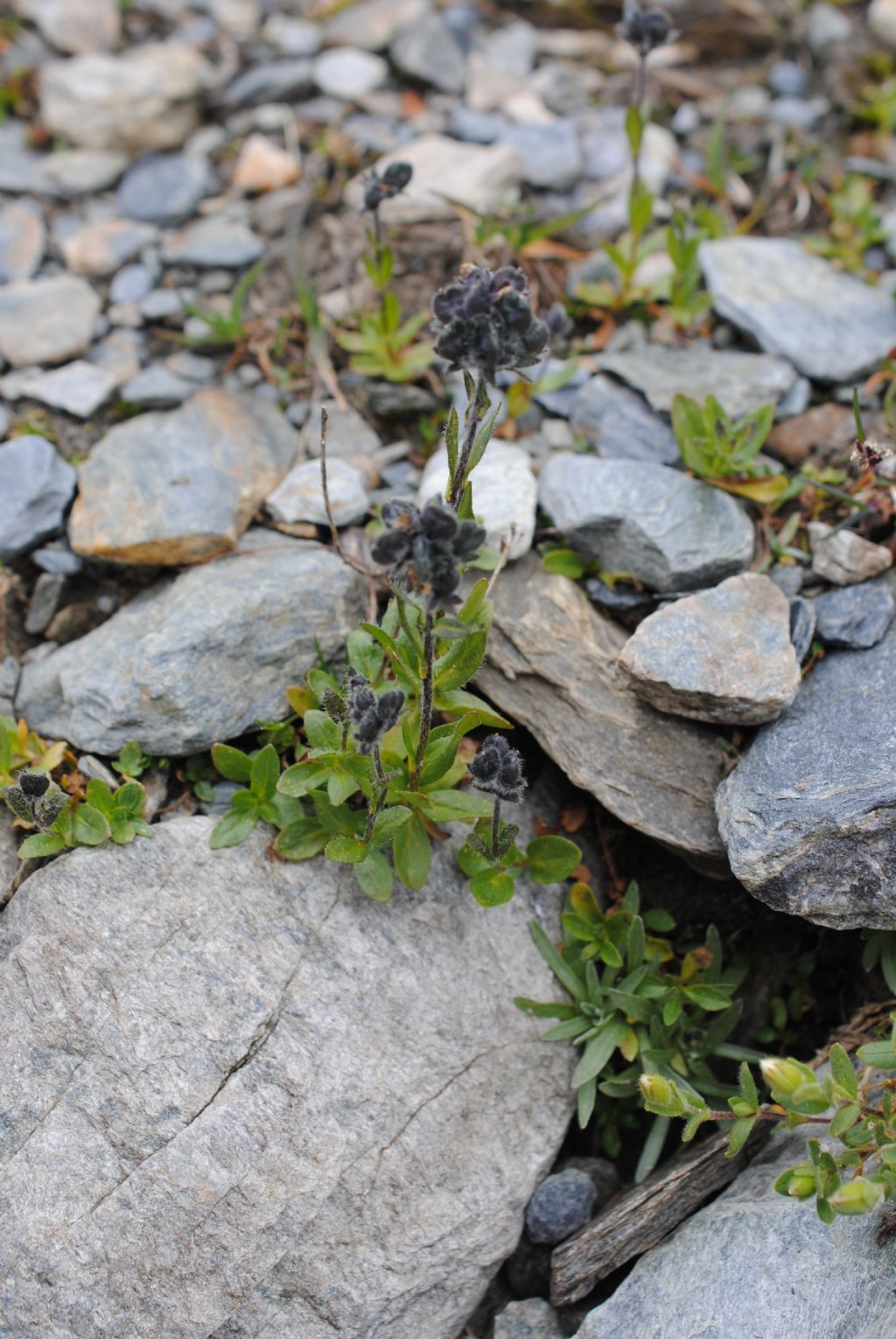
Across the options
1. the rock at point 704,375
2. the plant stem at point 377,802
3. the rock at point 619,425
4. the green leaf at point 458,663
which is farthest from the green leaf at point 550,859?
the rock at point 704,375

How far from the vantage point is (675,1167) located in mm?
4367

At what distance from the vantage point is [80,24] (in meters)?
7.20

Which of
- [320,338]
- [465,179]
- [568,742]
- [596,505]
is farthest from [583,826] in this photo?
[465,179]

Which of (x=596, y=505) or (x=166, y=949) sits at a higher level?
(x=596, y=505)

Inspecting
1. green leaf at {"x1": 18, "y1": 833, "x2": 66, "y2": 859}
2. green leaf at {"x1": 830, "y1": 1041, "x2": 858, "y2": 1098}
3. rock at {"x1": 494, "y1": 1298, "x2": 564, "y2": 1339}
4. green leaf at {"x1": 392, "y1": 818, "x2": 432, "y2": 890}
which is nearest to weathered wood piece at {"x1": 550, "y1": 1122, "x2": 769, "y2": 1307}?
rock at {"x1": 494, "y1": 1298, "x2": 564, "y2": 1339}

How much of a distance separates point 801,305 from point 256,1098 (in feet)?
15.1

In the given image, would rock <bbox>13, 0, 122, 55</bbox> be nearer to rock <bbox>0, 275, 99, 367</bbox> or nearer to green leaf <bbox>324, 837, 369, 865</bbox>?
rock <bbox>0, 275, 99, 367</bbox>

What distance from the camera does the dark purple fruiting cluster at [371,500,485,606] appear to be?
3293 millimetres

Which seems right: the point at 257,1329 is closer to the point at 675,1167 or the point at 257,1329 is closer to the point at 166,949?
the point at 166,949

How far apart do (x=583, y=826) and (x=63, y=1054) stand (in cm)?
A: 235

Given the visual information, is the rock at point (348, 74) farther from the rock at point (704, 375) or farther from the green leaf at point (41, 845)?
the green leaf at point (41, 845)

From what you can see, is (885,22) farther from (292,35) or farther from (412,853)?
(412,853)

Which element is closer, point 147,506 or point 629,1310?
point 629,1310

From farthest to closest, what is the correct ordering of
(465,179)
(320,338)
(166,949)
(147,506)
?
(465,179)
(320,338)
(147,506)
(166,949)
